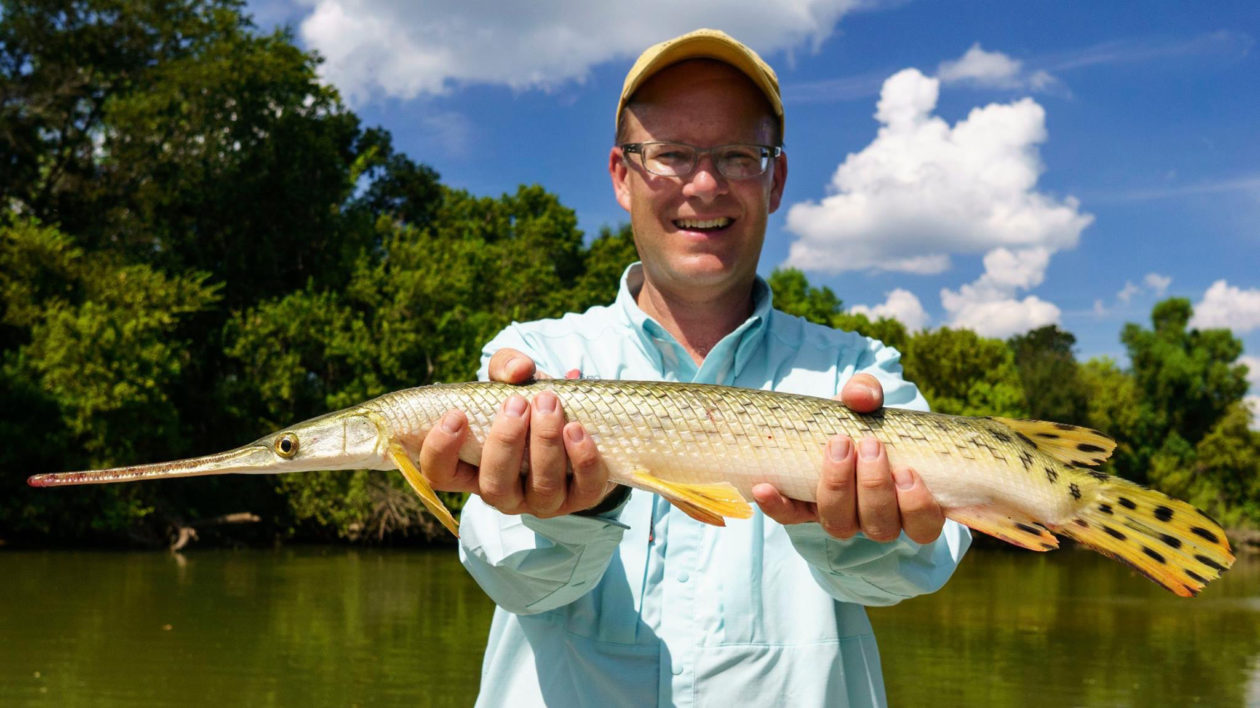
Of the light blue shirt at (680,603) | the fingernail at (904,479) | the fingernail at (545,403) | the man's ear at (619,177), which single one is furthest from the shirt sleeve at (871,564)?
the man's ear at (619,177)

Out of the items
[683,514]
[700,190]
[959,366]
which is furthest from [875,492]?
[959,366]

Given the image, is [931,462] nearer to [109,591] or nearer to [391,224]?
[109,591]

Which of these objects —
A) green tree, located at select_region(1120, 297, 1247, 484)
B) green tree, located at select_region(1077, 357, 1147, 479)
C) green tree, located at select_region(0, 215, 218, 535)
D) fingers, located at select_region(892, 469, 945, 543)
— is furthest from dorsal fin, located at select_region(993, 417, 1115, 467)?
green tree, located at select_region(1120, 297, 1247, 484)

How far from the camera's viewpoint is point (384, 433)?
3.81 meters

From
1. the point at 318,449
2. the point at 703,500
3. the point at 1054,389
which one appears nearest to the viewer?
the point at 703,500

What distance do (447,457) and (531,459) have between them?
1.04 feet

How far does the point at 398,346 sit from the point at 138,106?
1186 centimetres

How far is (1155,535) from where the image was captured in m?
3.46

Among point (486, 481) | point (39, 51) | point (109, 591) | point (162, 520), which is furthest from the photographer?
point (39, 51)

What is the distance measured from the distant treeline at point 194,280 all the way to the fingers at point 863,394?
102 feet

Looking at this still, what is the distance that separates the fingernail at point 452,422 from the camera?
140 inches

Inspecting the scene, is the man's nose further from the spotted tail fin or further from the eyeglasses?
the spotted tail fin

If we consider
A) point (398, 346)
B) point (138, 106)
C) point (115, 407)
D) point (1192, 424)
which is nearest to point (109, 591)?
point (115, 407)

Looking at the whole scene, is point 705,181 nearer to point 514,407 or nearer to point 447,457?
point 514,407
